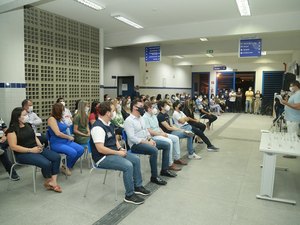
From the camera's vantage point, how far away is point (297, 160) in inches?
197

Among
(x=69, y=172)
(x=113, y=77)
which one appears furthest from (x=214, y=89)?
(x=69, y=172)

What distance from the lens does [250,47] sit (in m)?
8.13

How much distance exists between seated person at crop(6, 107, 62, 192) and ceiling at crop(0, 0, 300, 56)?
9.03 feet

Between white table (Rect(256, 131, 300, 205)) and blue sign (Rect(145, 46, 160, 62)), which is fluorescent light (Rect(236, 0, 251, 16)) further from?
blue sign (Rect(145, 46, 160, 62))

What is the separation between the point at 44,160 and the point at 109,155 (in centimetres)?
90

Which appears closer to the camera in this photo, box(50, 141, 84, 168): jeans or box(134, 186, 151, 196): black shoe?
box(134, 186, 151, 196): black shoe

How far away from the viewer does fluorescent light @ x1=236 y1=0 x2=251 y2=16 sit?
5.61m

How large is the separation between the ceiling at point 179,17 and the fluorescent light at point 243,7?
0.35 feet

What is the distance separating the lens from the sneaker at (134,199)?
9.89 feet

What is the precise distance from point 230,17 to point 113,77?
21.0 feet

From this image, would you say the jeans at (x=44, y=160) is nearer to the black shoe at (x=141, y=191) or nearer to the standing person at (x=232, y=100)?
the black shoe at (x=141, y=191)

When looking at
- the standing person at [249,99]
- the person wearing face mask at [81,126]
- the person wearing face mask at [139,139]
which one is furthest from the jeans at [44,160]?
the standing person at [249,99]

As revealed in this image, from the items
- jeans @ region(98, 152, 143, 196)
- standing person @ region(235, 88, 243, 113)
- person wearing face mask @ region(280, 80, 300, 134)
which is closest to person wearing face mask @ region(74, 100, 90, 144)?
jeans @ region(98, 152, 143, 196)

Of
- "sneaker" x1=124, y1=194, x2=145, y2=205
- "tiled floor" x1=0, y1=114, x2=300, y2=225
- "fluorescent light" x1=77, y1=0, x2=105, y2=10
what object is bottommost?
"tiled floor" x1=0, y1=114, x2=300, y2=225
